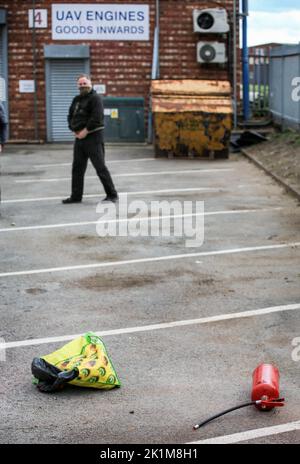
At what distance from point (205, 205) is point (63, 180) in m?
4.09

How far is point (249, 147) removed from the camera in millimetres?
21453

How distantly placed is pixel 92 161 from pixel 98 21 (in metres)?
10.6

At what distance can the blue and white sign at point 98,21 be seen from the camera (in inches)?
933

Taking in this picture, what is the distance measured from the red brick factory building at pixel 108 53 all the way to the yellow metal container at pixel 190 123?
334cm

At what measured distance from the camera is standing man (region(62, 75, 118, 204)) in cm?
1397

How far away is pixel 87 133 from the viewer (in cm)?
1408

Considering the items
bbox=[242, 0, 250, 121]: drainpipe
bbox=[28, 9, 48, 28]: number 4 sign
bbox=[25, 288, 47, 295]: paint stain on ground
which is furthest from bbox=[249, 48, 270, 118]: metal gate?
bbox=[25, 288, 47, 295]: paint stain on ground

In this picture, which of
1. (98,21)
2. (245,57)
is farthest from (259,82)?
(98,21)

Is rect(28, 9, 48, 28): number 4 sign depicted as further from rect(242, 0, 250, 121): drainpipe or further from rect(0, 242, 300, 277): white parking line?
rect(0, 242, 300, 277): white parking line

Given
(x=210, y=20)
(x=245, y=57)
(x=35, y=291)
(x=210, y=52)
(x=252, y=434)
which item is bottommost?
(x=252, y=434)

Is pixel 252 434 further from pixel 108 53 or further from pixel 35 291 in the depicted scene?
pixel 108 53

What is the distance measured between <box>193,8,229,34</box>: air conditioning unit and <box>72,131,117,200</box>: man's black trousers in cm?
1039

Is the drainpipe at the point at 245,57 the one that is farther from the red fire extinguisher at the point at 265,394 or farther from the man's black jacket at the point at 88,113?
the red fire extinguisher at the point at 265,394
